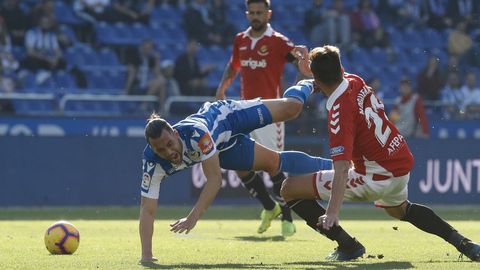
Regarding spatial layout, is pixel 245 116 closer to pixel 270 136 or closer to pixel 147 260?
pixel 147 260

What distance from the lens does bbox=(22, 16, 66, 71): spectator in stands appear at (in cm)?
1984

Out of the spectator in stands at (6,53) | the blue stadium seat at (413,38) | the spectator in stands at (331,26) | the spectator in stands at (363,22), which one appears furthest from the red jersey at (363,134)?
the blue stadium seat at (413,38)

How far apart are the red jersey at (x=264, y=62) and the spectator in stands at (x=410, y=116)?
21.3ft

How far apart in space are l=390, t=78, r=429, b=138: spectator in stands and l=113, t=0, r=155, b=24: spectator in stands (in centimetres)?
584

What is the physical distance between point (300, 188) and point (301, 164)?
68 cm

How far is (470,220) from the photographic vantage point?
1509 centimetres

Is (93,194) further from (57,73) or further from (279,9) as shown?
(279,9)

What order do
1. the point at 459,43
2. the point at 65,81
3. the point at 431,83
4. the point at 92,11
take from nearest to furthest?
the point at 65,81 < the point at 431,83 < the point at 92,11 < the point at 459,43

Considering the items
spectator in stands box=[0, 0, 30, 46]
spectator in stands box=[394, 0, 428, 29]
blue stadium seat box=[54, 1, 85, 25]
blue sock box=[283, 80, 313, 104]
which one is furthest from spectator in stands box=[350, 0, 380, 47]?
→ blue sock box=[283, 80, 313, 104]

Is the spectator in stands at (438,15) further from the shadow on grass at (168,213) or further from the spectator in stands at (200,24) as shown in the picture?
the shadow on grass at (168,213)

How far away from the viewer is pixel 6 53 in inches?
768

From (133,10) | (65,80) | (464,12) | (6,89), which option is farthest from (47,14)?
(464,12)

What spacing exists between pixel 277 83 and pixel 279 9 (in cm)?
1139

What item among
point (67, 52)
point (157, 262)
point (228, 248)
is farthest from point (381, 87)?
point (157, 262)
